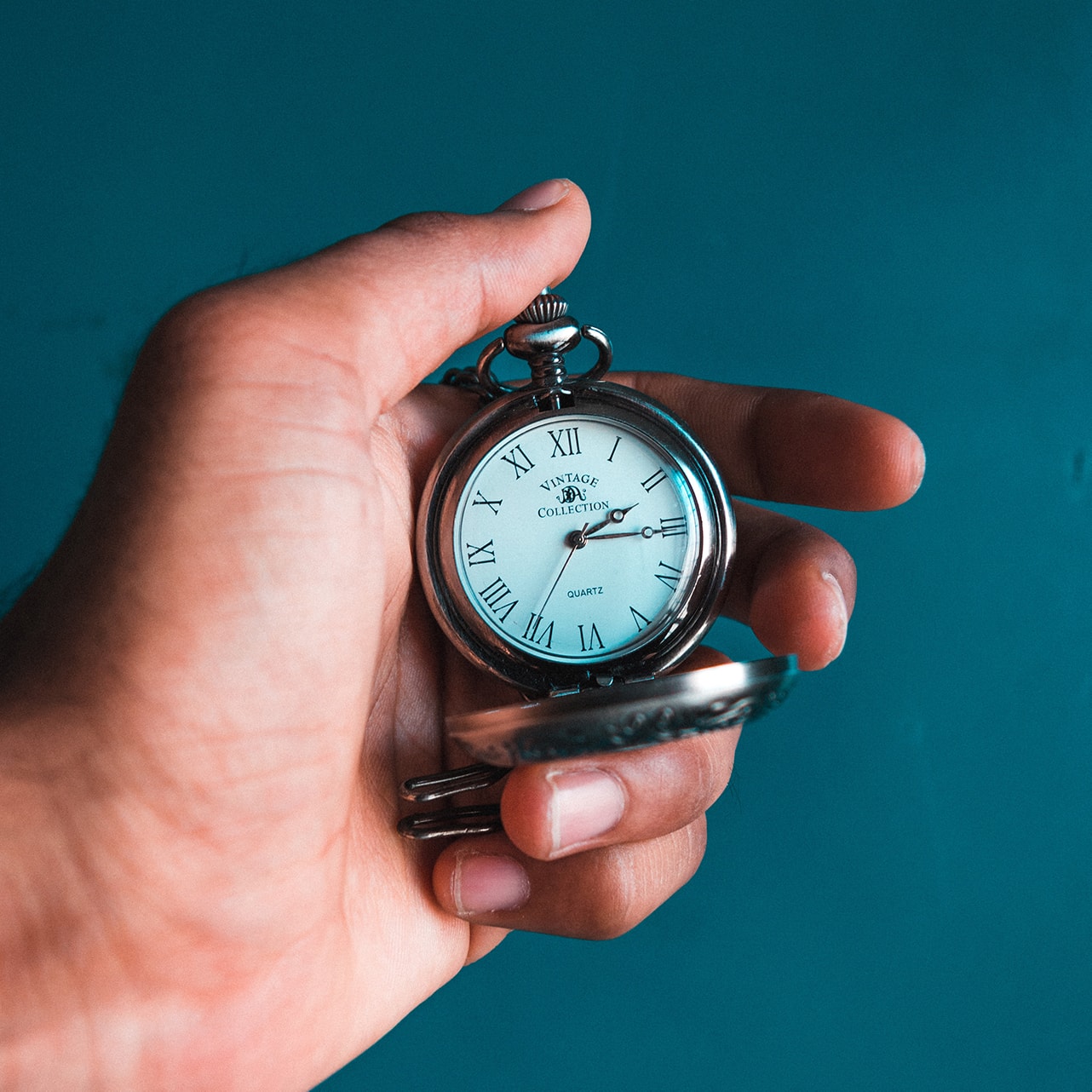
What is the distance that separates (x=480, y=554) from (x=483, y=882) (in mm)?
459

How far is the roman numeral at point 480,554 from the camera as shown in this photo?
50.2 inches

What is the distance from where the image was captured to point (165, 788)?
102 centimetres

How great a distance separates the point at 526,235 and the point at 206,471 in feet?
1.75

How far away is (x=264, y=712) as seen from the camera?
1054mm

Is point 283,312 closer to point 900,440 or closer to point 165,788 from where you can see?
point 165,788

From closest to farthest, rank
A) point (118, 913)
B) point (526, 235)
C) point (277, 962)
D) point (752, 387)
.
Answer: point (118, 913)
point (277, 962)
point (526, 235)
point (752, 387)

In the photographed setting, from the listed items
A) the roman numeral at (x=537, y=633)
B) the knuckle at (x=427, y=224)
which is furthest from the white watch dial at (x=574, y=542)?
the knuckle at (x=427, y=224)

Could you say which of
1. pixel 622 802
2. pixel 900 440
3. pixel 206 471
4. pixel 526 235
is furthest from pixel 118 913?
pixel 900 440

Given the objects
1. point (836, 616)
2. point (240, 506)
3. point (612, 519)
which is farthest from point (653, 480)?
point (240, 506)

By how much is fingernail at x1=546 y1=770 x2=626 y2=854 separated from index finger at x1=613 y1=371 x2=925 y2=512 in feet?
1.74

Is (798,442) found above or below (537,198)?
below

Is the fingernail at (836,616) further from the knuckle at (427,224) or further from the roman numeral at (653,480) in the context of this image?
the knuckle at (427,224)

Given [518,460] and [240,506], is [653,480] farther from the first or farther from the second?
[240,506]

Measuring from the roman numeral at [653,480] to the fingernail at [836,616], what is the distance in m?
0.26
